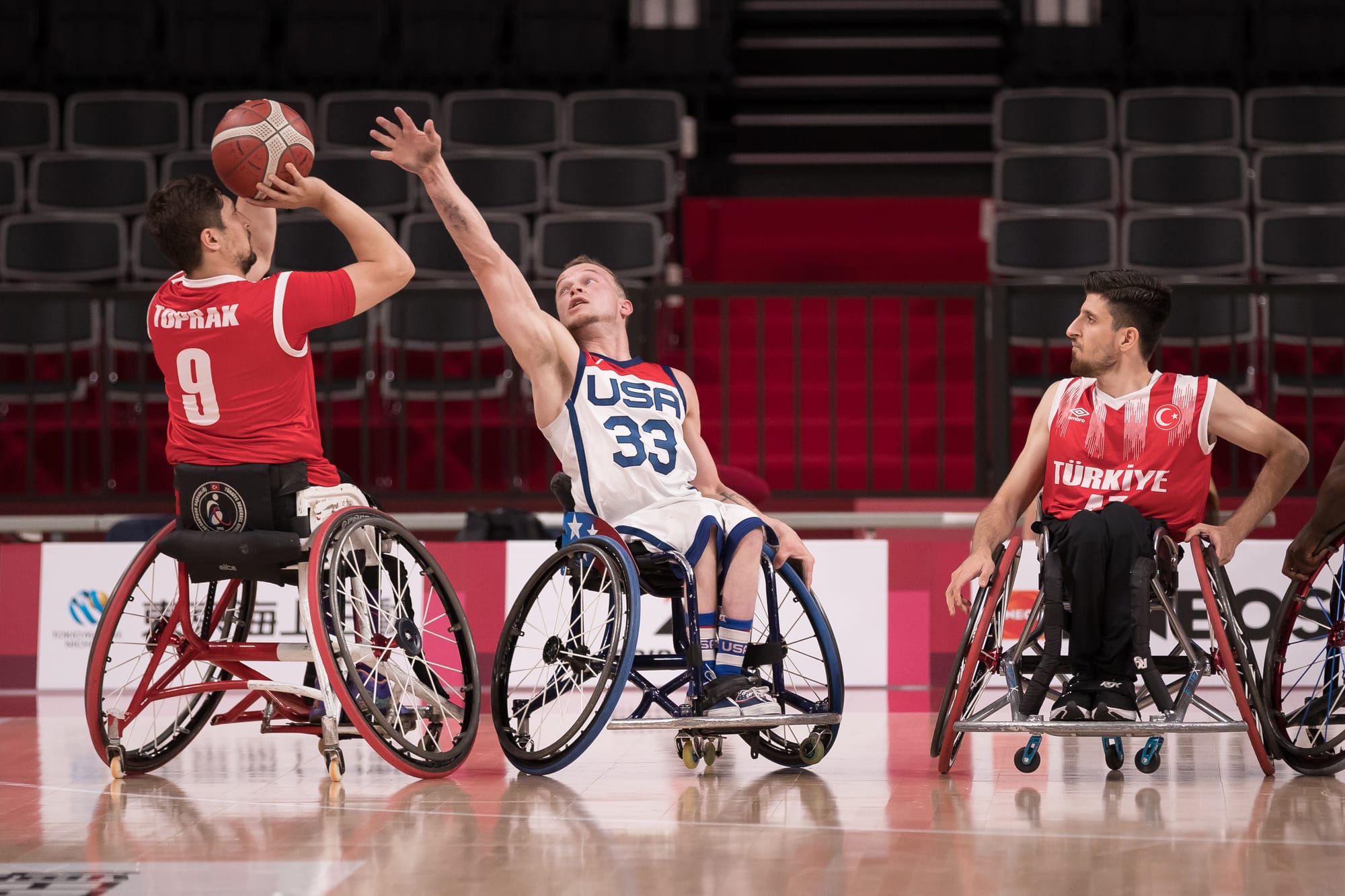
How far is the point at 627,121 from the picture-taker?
889 cm

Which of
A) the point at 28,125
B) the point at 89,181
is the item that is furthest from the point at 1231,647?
the point at 28,125

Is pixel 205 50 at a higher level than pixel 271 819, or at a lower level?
higher

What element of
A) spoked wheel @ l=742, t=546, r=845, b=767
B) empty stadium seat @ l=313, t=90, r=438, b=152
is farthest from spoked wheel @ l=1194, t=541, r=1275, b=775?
empty stadium seat @ l=313, t=90, r=438, b=152

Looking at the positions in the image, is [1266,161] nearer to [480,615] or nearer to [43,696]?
[480,615]

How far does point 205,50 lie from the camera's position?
9805 mm

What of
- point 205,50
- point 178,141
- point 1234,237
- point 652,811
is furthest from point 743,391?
point 652,811

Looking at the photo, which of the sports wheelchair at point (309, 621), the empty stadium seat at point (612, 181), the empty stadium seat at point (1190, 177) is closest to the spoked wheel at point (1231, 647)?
the sports wheelchair at point (309, 621)

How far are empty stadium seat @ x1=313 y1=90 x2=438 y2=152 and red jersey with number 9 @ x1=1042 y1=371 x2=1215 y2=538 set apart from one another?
5837 mm

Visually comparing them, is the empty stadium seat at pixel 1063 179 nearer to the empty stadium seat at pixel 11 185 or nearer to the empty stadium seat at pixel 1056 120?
the empty stadium seat at pixel 1056 120

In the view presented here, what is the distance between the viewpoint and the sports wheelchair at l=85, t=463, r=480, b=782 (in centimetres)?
351

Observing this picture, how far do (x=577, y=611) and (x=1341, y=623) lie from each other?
1816mm

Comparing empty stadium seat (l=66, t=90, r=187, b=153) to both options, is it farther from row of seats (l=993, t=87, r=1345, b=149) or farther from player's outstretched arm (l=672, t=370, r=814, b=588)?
player's outstretched arm (l=672, t=370, r=814, b=588)

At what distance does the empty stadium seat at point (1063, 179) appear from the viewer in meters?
8.30

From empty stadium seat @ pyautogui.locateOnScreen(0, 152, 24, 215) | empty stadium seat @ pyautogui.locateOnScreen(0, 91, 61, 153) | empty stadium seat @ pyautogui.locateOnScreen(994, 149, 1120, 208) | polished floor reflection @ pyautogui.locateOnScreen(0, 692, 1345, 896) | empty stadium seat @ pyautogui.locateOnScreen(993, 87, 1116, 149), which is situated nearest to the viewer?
polished floor reflection @ pyautogui.locateOnScreen(0, 692, 1345, 896)
